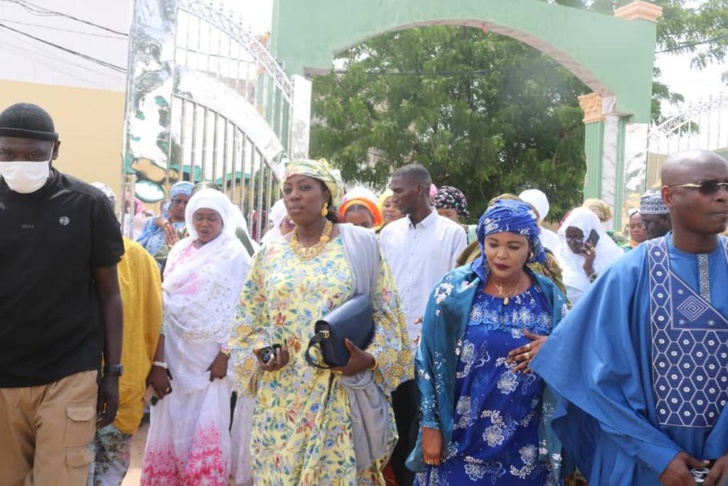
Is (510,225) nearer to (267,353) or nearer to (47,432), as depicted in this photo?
(267,353)

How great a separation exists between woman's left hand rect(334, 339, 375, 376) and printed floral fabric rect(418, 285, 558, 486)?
0.43m

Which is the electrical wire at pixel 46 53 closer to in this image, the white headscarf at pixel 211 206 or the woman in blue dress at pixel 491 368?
the white headscarf at pixel 211 206

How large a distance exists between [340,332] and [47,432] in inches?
48.5

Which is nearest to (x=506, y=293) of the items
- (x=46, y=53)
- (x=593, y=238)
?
(x=593, y=238)

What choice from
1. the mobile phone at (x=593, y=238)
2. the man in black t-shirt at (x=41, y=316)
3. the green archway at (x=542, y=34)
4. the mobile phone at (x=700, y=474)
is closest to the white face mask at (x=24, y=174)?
the man in black t-shirt at (x=41, y=316)

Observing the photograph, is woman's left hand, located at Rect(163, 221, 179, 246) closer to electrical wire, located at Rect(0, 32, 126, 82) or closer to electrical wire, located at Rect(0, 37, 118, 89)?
electrical wire, located at Rect(0, 37, 118, 89)

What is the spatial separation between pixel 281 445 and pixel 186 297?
67.3 inches

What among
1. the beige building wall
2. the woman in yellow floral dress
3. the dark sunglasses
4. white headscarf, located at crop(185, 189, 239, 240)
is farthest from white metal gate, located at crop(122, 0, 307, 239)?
the beige building wall

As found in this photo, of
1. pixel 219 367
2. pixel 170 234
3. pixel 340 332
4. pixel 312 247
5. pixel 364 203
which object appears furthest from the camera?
pixel 170 234

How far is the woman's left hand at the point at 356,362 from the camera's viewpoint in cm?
354

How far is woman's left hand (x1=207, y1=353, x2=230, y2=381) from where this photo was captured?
5.09 meters

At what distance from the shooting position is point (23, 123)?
3219 millimetres

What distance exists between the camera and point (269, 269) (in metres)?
3.87

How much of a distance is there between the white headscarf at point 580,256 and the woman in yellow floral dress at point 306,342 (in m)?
2.37
